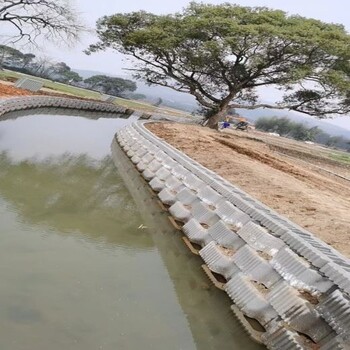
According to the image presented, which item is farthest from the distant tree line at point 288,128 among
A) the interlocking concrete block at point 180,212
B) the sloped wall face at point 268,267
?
the sloped wall face at point 268,267

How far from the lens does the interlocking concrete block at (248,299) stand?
353cm

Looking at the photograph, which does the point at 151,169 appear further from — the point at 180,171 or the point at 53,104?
the point at 53,104

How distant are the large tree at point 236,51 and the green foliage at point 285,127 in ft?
170

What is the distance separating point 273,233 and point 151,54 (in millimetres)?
24563

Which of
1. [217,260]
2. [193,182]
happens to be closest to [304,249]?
[217,260]

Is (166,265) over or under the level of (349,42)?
under

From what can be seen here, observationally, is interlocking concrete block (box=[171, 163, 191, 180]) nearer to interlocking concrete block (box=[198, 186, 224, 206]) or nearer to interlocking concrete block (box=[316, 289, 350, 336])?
interlocking concrete block (box=[198, 186, 224, 206])

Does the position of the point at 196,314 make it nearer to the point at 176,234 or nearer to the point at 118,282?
the point at 118,282

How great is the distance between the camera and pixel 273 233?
4.56 metres

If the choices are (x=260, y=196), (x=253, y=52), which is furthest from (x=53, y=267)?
(x=253, y=52)

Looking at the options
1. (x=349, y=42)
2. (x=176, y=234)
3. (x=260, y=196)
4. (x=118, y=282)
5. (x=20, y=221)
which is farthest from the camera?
(x=349, y=42)

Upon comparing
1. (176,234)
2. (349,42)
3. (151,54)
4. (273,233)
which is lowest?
(176,234)

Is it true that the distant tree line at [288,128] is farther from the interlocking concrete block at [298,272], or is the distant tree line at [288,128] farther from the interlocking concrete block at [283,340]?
the interlocking concrete block at [283,340]

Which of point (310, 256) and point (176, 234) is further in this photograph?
point (176, 234)
